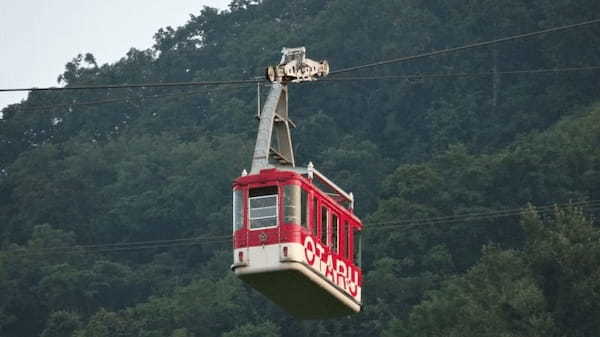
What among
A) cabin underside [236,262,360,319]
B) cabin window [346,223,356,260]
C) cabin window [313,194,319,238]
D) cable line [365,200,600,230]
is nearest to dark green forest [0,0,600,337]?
cable line [365,200,600,230]

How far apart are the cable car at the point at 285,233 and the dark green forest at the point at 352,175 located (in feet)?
174

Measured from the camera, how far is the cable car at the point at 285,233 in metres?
44.1

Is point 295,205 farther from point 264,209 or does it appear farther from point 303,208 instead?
point 264,209

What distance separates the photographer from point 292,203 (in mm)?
44750

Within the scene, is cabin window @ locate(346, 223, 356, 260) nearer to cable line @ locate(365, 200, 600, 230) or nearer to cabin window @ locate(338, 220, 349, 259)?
cabin window @ locate(338, 220, 349, 259)

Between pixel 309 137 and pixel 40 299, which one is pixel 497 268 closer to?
pixel 40 299

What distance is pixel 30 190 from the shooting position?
6289 inches

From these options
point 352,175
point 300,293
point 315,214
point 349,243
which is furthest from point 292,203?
point 352,175

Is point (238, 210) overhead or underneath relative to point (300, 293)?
overhead

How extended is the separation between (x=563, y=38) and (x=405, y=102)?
14513 millimetres

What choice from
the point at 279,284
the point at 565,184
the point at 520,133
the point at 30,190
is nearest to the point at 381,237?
the point at 565,184

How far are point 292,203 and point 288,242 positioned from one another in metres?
1.15

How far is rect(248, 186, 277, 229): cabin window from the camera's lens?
44.8m

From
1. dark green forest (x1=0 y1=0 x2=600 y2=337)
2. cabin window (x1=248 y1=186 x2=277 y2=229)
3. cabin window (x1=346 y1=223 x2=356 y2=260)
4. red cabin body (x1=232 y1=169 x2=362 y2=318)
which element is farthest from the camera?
dark green forest (x1=0 y1=0 x2=600 y2=337)
